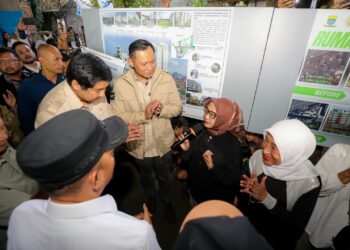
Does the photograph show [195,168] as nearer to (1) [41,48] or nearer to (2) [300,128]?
(2) [300,128]

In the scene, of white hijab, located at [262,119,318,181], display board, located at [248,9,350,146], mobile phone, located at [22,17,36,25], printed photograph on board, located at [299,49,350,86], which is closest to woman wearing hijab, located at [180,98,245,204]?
white hijab, located at [262,119,318,181]

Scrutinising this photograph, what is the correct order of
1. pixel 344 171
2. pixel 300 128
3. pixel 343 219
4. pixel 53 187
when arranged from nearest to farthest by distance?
pixel 53 187
pixel 300 128
pixel 344 171
pixel 343 219

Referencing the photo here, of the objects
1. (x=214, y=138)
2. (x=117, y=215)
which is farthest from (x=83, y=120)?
(x=214, y=138)

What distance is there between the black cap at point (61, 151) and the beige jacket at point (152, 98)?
4.83ft

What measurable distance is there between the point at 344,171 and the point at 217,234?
1.78m

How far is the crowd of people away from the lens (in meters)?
0.76

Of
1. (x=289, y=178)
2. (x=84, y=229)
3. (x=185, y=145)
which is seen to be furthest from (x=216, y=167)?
(x=84, y=229)

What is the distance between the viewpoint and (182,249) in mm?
631

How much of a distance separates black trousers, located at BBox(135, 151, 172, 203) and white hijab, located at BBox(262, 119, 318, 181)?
1.43 m

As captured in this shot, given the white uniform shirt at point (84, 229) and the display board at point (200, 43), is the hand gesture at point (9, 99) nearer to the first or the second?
the display board at point (200, 43)

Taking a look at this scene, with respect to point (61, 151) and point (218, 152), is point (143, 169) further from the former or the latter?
point (61, 151)

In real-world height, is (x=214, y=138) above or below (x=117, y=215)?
below

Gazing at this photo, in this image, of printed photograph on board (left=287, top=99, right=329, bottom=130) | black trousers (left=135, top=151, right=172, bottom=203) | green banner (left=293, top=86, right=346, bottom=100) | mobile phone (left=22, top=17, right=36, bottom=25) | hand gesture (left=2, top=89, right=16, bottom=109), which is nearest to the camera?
green banner (left=293, top=86, right=346, bottom=100)

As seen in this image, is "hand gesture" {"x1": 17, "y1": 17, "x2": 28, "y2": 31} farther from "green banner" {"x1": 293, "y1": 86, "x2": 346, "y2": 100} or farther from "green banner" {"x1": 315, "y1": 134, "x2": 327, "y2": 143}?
"green banner" {"x1": 315, "y1": 134, "x2": 327, "y2": 143}
